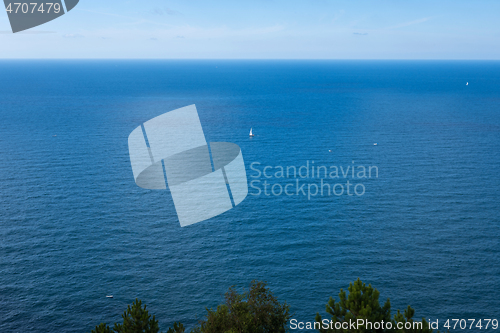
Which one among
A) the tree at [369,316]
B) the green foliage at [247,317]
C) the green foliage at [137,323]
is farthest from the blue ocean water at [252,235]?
the tree at [369,316]

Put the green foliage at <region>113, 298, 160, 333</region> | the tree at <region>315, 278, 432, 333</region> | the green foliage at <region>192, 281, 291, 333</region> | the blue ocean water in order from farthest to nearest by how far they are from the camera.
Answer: the blue ocean water → the green foliage at <region>192, 281, 291, 333</region> → the green foliage at <region>113, 298, 160, 333</region> → the tree at <region>315, 278, 432, 333</region>

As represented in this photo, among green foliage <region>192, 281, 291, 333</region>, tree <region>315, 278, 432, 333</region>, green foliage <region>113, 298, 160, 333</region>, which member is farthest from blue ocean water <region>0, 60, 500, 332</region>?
tree <region>315, 278, 432, 333</region>

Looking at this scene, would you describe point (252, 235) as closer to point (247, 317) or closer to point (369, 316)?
point (247, 317)

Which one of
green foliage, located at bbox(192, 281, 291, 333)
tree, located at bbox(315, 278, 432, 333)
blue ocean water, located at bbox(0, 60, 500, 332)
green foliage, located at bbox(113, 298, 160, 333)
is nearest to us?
tree, located at bbox(315, 278, 432, 333)

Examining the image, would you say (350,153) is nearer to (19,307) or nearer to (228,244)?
(228,244)

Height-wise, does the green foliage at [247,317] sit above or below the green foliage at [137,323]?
below

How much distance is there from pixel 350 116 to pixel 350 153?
48.9 meters

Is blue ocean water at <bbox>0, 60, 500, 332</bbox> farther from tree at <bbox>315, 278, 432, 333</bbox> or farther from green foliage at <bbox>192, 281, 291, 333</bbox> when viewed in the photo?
tree at <bbox>315, 278, 432, 333</bbox>

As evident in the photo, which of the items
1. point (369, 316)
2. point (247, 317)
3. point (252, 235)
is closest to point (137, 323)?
point (247, 317)

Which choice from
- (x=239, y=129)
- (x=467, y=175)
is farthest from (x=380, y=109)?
(x=467, y=175)

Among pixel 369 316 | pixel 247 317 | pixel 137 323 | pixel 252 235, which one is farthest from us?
pixel 252 235

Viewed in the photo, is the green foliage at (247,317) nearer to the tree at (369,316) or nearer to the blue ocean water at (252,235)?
the tree at (369,316)

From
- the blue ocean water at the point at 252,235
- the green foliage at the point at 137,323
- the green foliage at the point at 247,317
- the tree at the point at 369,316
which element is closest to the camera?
the tree at the point at 369,316

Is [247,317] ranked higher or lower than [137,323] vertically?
lower
